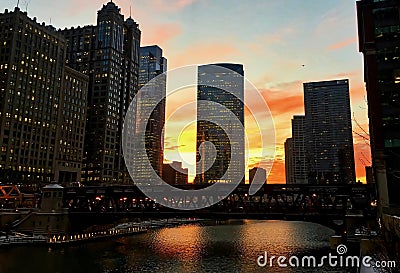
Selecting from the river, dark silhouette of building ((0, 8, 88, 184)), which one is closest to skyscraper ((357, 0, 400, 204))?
the river

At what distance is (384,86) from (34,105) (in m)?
145

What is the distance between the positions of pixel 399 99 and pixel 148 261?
52905mm

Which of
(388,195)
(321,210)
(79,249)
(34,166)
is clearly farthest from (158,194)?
(34,166)

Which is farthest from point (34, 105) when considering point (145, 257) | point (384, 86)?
point (384, 86)

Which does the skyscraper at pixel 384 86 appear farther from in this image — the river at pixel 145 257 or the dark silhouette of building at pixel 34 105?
the dark silhouette of building at pixel 34 105

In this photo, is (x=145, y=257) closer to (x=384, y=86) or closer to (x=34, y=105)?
→ (x=384, y=86)

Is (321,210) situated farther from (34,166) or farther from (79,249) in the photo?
(34,166)

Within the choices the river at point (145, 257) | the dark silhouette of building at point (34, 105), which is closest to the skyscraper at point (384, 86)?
the river at point (145, 257)

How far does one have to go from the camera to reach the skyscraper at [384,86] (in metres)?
64.2

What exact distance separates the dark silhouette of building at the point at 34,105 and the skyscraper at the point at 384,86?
447 feet

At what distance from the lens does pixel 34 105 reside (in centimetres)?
16400

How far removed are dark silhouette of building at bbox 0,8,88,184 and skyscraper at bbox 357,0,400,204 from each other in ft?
447

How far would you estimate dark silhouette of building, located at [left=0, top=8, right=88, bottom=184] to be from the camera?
154 meters

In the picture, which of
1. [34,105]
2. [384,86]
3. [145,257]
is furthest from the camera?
[34,105]
